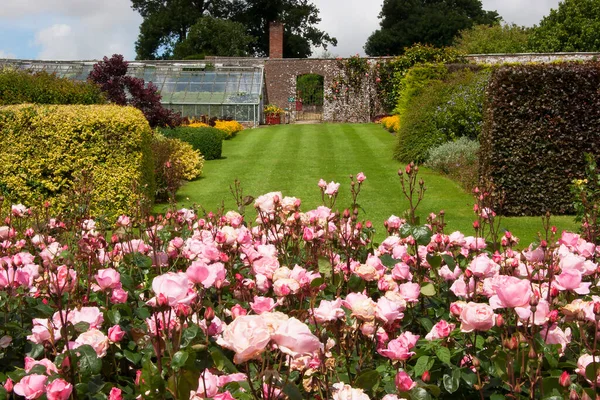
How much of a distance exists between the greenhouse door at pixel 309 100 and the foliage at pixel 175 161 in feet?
58.3

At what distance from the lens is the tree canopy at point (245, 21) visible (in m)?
42.0

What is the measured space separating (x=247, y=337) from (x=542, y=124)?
27.1 ft

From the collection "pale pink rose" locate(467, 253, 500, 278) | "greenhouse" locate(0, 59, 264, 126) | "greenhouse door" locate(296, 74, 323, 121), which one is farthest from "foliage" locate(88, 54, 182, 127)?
"greenhouse door" locate(296, 74, 323, 121)

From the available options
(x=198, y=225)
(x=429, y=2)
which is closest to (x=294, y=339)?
(x=198, y=225)

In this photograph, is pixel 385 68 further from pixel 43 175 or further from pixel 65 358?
pixel 65 358

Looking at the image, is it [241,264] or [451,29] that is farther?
[451,29]

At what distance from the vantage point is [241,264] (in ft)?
8.52

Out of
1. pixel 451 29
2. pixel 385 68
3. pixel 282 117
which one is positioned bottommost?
pixel 282 117

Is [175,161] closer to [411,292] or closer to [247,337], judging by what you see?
[411,292]

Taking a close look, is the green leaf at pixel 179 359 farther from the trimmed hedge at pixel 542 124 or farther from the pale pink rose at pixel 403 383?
the trimmed hedge at pixel 542 124

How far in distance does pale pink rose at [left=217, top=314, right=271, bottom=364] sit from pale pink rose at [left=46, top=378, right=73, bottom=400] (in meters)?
0.43

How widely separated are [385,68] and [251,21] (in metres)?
17.6

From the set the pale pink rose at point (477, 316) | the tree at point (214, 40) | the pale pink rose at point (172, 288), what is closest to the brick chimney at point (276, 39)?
the tree at point (214, 40)

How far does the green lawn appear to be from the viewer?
9.03 m
